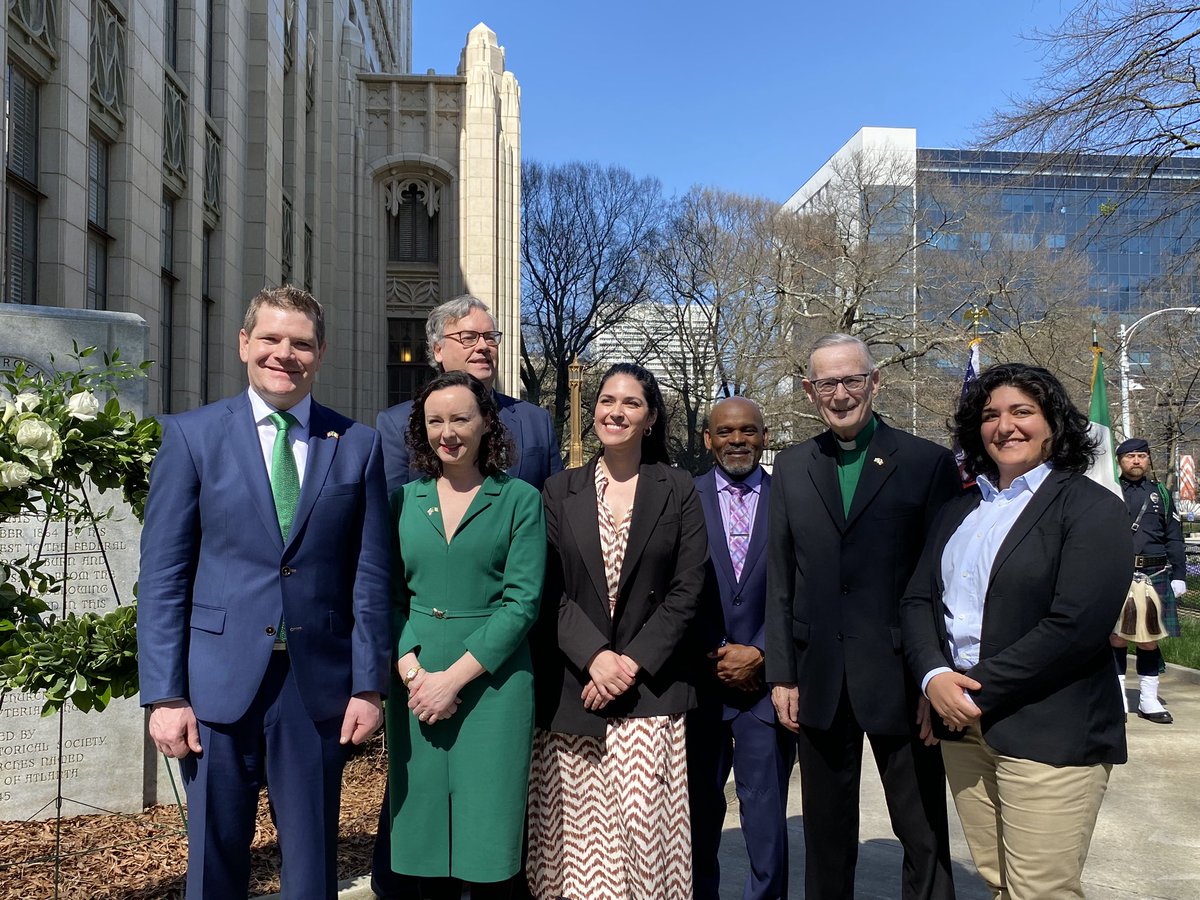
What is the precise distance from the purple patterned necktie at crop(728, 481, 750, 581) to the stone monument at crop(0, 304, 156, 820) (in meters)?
3.14

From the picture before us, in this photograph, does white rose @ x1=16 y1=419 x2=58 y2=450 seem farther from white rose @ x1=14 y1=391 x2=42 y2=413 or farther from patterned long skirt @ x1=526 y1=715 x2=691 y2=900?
patterned long skirt @ x1=526 y1=715 x2=691 y2=900

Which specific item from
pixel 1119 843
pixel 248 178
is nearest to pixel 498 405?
pixel 1119 843

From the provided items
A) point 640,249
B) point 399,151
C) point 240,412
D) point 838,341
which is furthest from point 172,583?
point 640,249

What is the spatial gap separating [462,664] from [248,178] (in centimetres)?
1567

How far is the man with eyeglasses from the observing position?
4.33m

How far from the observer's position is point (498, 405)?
433cm

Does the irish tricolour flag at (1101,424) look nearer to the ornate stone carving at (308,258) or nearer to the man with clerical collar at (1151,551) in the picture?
the man with clerical collar at (1151,551)

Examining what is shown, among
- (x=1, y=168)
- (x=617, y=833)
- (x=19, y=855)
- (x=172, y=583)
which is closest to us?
(x=172, y=583)

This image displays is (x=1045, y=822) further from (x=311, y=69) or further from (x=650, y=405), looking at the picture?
(x=311, y=69)

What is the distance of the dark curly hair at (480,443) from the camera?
3.83 m

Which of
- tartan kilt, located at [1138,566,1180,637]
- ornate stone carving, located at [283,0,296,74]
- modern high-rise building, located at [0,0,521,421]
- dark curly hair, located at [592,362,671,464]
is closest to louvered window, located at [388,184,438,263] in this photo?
modern high-rise building, located at [0,0,521,421]

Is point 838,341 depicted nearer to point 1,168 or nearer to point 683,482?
point 683,482

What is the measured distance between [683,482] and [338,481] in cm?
148

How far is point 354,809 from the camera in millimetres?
5641
